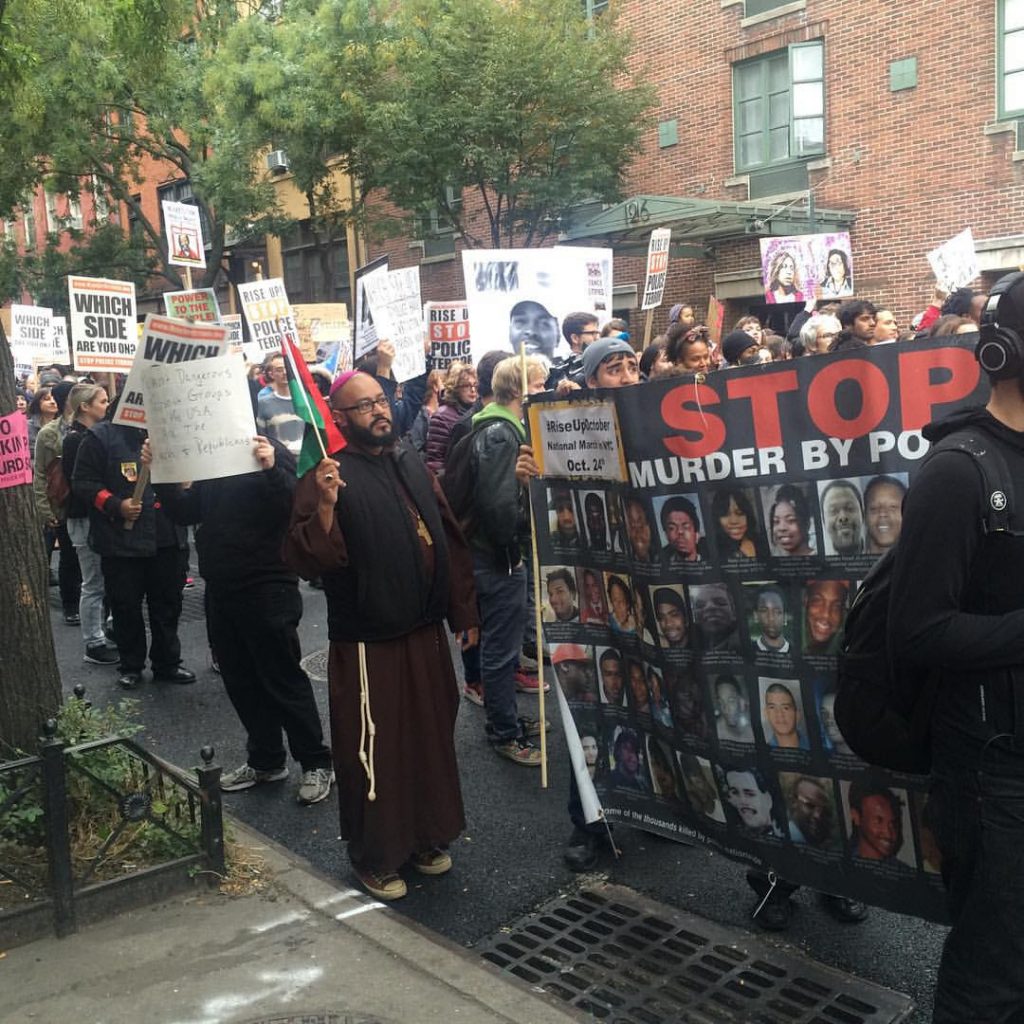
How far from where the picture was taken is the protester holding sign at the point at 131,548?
7188 mm

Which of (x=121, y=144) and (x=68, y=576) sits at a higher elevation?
(x=121, y=144)

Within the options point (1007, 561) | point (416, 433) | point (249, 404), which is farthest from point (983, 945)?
point (416, 433)

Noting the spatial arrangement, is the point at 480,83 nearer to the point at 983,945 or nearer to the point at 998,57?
the point at 998,57

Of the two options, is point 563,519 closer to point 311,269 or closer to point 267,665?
point 267,665

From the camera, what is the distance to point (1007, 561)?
2324 mm

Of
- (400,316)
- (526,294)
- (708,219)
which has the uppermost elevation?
(708,219)

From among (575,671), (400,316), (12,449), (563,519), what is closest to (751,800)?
(575,671)

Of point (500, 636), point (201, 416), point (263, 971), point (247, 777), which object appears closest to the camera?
point (263, 971)

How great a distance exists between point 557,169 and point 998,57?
6.89m

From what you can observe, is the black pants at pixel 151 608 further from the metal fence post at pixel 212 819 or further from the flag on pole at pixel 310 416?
the flag on pole at pixel 310 416

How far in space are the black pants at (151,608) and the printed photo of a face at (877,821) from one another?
525cm

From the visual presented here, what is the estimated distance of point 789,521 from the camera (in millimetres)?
3217

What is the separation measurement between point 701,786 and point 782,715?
1.52ft

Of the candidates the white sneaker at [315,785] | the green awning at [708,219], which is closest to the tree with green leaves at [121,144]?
the green awning at [708,219]
